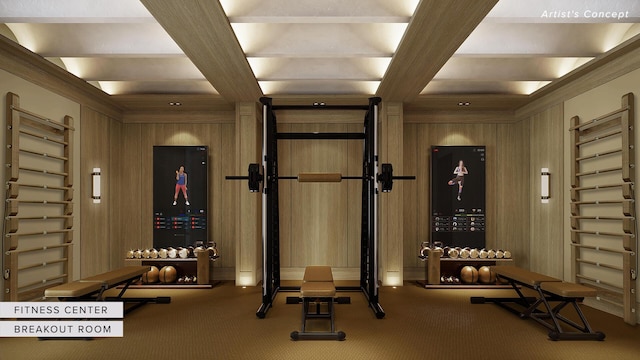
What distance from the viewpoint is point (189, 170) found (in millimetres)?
7066

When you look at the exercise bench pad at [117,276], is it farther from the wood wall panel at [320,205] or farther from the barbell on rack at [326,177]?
the wood wall panel at [320,205]

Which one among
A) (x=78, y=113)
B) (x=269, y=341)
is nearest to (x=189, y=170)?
(x=78, y=113)

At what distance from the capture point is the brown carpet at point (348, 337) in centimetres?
364

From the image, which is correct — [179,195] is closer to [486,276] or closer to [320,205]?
[320,205]

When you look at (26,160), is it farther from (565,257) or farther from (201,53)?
(565,257)

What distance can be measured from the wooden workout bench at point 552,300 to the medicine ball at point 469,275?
102 cm

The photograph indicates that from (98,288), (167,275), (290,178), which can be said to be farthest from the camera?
(167,275)

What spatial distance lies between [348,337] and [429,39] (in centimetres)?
299

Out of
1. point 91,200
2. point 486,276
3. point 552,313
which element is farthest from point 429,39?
point 91,200

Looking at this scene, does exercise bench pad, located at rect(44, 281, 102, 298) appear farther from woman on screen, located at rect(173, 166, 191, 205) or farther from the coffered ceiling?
woman on screen, located at rect(173, 166, 191, 205)

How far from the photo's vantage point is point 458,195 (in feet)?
23.2

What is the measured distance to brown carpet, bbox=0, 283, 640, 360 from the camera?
3.64 m

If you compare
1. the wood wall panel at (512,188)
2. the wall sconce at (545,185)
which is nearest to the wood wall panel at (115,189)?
the wood wall panel at (512,188)

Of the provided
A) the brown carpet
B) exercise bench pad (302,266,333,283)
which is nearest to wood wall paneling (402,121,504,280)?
the brown carpet
